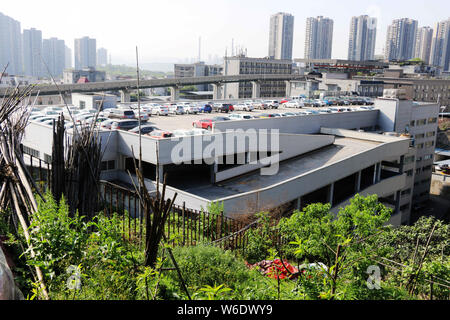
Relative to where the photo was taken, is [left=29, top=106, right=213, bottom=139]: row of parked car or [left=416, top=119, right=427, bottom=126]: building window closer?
[left=29, top=106, right=213, bottom=139]: row of parked car

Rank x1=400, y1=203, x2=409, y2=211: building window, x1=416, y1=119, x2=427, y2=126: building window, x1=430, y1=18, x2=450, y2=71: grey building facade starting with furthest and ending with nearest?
x1=430, y1=18, x2=450, y2=71: grey building facade < x1=416, y1=119, x2=427, y2=126: building window < x1=400, y1=203, x2=409, y2=211: building window

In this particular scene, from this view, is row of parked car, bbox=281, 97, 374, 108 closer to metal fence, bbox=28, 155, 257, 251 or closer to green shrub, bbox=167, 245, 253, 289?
metal fence, bbox=28, 155, 257, 251

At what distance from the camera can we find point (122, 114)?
34062mm

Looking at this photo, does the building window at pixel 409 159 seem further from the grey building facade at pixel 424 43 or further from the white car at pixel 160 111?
the grey building facade at pixel 424 43

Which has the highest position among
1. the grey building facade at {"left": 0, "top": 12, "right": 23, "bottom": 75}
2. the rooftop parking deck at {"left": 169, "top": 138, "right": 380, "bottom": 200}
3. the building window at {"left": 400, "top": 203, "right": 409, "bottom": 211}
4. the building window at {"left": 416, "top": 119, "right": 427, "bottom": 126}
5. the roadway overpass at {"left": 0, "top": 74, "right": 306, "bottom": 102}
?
the grey building facade at {"left": 0, "top": 12, "right": 23, "bottom": 75}

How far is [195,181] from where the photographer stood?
2408cm

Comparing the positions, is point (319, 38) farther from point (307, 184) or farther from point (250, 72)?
point (307, 184)

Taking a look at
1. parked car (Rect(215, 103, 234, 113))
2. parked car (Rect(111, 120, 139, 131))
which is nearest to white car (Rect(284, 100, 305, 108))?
parked car (Rect(215, 103, 234, 113))

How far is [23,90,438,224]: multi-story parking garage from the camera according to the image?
70.5 feet

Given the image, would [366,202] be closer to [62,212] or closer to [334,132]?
[62,212]

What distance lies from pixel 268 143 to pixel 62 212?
21.5 metres

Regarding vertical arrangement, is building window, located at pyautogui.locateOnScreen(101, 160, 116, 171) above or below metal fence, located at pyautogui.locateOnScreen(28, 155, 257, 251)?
below

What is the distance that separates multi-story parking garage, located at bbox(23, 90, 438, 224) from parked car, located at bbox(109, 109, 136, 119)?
948 centimetres

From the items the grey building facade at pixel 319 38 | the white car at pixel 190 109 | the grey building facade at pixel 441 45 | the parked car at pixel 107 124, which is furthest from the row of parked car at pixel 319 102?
the grey building facade at pixel 319 38
